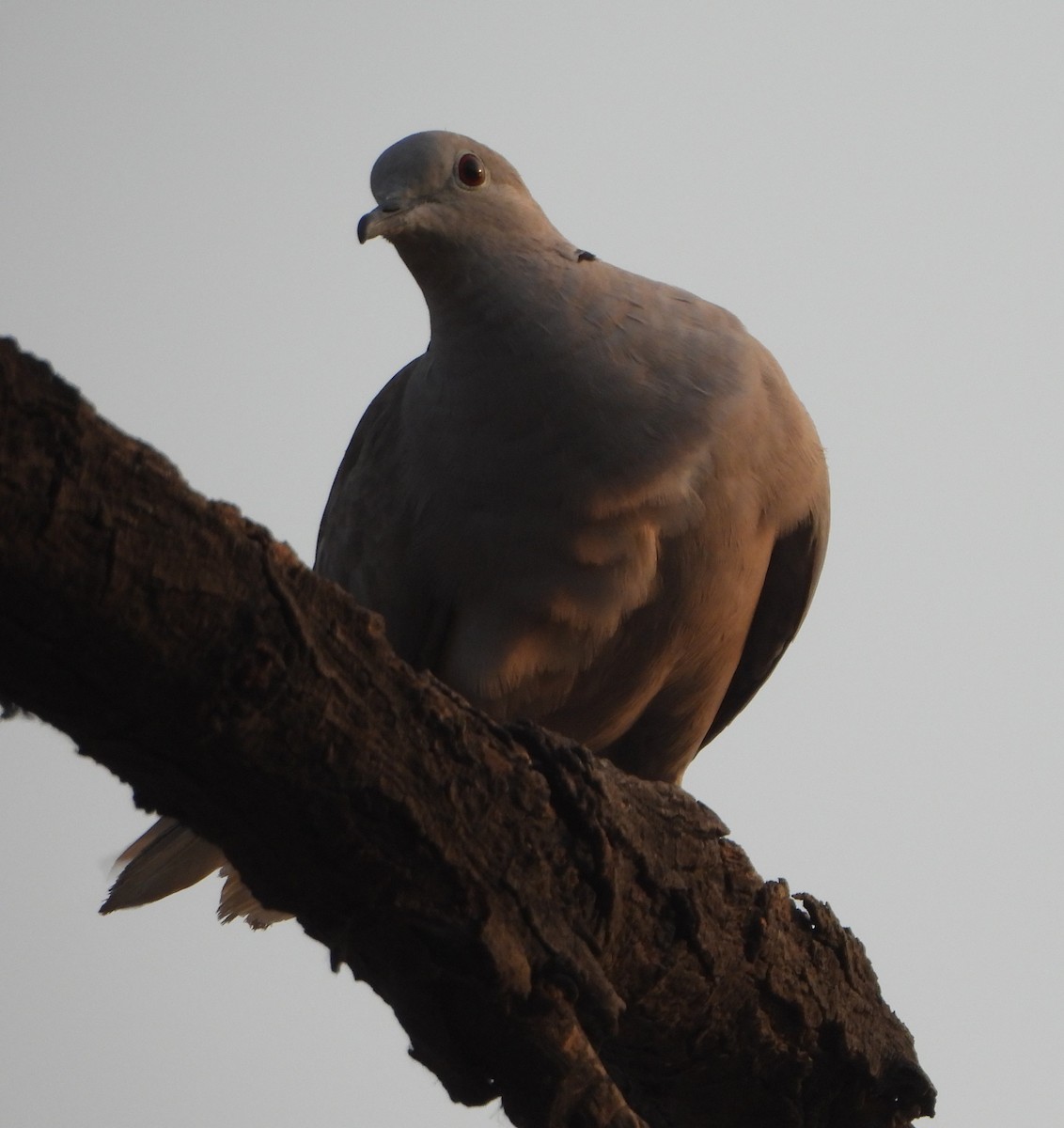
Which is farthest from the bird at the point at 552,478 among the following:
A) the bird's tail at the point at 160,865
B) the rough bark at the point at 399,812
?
the rough bark at the point at 399,812

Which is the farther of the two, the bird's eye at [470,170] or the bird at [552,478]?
the bird's eye at [470,170]

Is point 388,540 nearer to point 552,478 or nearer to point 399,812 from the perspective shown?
point 552,478

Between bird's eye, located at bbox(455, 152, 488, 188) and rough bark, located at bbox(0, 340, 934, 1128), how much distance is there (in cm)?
204

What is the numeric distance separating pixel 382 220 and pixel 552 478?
2.89 ft

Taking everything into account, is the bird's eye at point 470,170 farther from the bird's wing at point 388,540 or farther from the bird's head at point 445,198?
the bird's wing at point 388,540

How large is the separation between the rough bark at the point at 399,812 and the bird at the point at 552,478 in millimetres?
1062

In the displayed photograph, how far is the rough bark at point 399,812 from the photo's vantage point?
2.28 m

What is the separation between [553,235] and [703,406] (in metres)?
0.80

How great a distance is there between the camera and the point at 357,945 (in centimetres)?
283

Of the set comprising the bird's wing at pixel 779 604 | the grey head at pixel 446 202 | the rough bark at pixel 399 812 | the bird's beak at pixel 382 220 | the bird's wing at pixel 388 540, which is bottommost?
the rough bark at pixel 399 812

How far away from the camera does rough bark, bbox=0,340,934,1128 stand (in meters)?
2.28

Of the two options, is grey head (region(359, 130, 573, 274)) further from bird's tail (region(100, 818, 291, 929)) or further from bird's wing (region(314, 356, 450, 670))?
bird's tail (region(100, 818, 291, 929))

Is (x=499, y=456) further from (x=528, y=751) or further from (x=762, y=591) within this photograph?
(x=528, y=751)

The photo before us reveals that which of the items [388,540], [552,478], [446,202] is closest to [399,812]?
[552,478]
